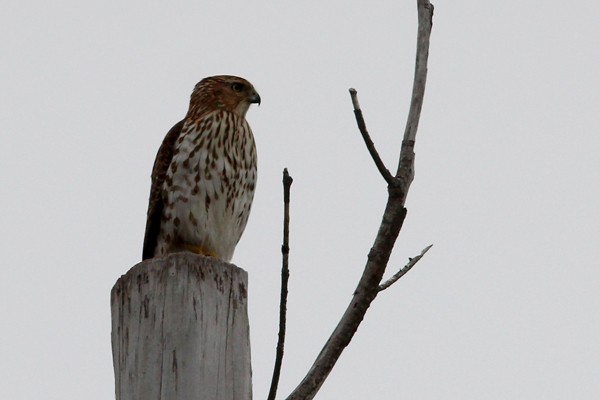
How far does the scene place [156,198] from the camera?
4852 mm

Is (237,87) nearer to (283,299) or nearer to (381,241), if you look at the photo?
(381,241)

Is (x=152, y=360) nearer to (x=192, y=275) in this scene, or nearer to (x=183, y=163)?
(x=192, y=275)

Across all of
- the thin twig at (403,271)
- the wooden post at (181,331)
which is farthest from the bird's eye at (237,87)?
the wooden post at (181,331)

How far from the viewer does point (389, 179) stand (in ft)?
9.62

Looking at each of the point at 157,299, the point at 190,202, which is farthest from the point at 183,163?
the point at 157,299

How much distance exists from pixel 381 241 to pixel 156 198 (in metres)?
2.17

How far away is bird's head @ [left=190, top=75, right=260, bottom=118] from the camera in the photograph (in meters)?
5.36

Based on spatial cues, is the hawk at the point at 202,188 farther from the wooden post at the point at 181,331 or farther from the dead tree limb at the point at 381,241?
the wooden post at the point at 181,331

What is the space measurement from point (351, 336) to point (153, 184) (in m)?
2.30

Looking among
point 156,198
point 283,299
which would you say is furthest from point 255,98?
point 283,299

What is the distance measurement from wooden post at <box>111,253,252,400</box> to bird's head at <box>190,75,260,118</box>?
273cm

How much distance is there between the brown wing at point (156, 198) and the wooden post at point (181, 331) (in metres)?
2.16

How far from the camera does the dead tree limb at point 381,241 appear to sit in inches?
109

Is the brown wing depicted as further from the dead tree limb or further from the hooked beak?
the dead tree limb
